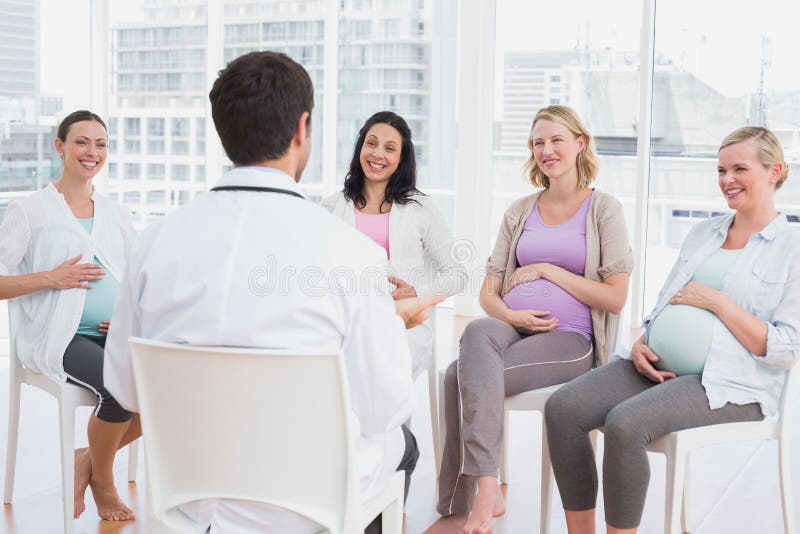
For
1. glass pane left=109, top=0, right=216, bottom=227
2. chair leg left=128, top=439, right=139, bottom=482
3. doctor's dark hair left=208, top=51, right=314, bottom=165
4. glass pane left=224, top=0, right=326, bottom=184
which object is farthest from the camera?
glass pane left=109, top=0, right=216, bottom=227

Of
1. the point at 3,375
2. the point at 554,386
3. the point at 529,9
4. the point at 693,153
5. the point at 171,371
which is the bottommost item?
the point at 3,375

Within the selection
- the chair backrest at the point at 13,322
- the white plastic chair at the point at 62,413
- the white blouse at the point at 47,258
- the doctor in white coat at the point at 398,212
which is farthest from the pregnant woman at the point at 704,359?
the chair backrest at the point at 13,322

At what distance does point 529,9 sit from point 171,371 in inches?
208

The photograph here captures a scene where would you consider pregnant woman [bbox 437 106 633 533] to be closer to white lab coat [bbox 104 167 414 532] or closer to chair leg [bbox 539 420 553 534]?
chair leg [bbox 539 420 553 534]

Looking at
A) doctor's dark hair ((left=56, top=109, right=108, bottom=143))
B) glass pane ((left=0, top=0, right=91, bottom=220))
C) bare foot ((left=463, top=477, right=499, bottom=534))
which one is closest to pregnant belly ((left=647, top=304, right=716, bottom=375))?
bare foot ((left=463, top=477, right=499, bottom=534))

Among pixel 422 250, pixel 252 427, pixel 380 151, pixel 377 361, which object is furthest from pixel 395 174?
pixel 252 427

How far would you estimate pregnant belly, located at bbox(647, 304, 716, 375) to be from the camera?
2379mm

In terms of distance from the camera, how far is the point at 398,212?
3.18 m

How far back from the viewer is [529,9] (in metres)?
6.26

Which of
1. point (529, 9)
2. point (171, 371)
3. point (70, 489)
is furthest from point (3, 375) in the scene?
point (529, 9)

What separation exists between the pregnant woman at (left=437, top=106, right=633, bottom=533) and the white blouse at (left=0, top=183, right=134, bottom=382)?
1167 mm

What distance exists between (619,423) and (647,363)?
30cm

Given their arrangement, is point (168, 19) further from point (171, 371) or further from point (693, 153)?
point (171, 371)

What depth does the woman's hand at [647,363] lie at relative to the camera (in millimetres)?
2455
